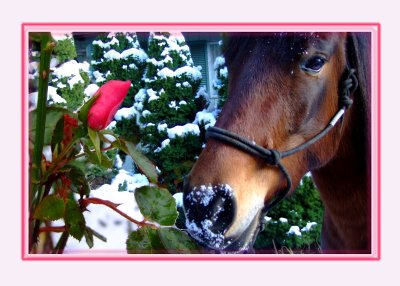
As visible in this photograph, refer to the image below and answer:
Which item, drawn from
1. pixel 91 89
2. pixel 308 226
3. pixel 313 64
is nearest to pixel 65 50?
pixel 91 89

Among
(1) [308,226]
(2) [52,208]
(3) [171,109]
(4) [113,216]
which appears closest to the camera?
(2) [52,208]

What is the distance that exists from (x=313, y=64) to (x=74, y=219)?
1.82 feet

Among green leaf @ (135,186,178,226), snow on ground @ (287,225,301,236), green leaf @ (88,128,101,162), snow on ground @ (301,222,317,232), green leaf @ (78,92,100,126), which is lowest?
snow on ground @ (301,222,317,232)

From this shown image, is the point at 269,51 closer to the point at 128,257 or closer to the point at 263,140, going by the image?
the point at 263,140

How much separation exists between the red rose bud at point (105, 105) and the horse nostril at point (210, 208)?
0.29 metres

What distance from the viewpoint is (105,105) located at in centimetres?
44

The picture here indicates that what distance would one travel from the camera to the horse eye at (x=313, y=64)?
2.58 ft

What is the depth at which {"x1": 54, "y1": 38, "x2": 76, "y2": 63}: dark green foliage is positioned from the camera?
0.68 m

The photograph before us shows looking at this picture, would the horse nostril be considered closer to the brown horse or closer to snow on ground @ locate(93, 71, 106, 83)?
the brown horse

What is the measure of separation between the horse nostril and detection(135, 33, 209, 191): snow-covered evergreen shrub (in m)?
0.16

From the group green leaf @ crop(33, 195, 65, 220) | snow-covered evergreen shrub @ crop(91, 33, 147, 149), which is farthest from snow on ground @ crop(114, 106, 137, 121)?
green leaf @ crop(33, 195, 65, 220)

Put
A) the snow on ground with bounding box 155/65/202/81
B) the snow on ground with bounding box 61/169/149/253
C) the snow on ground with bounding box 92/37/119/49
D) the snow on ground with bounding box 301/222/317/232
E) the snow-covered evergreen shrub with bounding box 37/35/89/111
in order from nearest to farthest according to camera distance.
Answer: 1. the snow on ground with bounding box 61/169/149/253
2. the snow-covered evergreen shrub with bounding box 37/35/89/111
3. the snow on ground with bounding box 92/37/119/49
4. the snow on ground with bounding box 155/65/202/81
5. the snow on ground with bounding box 301/222/317/232

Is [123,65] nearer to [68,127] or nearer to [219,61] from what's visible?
[219,61]
